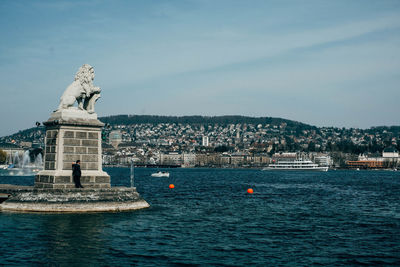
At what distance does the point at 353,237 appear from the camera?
21.0 m

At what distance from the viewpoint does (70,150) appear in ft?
83.9

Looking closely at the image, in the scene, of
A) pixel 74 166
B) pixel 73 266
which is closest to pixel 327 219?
pixel 74 166

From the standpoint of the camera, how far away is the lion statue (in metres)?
26.2

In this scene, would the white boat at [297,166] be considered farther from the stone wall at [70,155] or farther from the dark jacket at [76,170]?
the dark jacket at [76,170]

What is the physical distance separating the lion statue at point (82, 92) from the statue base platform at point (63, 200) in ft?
14.3

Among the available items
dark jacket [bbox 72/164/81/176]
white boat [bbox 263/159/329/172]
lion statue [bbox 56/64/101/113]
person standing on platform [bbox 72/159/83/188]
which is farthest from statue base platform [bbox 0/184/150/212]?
white boat [bbox 263/159/329/172]

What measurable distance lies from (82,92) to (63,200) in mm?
5830

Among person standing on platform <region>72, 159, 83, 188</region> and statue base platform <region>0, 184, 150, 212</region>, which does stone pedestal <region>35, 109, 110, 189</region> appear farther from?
statue base platform <region>0, 184, 150, 212</region>

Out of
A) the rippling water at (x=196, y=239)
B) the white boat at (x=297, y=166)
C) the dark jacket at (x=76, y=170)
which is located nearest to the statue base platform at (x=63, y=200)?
the rippling water at (x=196, y=239)

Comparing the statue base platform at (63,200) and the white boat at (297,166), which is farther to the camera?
the white boat at (297,166)

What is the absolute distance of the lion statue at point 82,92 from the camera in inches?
1033

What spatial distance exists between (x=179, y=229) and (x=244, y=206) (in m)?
12.6

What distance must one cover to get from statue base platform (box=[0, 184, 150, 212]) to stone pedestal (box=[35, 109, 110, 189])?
0.74m

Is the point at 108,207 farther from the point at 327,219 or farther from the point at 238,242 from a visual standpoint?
the point at 327,219
